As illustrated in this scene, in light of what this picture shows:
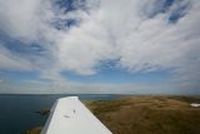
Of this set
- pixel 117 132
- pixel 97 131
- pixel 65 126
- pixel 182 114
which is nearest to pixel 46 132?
pixel 65 126

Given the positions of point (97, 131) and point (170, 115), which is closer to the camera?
point (97, 131)

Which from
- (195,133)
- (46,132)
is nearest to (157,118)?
(195,133)

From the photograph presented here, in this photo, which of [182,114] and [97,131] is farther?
[182,114]

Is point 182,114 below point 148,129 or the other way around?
the other way around

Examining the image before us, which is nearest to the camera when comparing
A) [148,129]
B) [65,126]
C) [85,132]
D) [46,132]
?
[46,132]

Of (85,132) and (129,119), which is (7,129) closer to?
(129,119)

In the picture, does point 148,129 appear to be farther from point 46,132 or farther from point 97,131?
point 46,132

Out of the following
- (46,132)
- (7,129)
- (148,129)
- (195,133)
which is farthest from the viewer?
(7,129)

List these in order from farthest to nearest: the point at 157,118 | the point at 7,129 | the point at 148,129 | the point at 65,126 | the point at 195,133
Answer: the point at 7,129 → the point at 157,118 → the point at 148,129 → the point at 195,133 → the point at 65,126

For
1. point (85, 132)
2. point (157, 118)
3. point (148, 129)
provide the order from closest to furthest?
1. point (85, 132)
2. point (148, 129)
3. point (157, 118)
